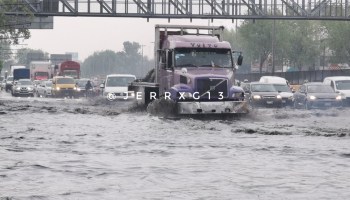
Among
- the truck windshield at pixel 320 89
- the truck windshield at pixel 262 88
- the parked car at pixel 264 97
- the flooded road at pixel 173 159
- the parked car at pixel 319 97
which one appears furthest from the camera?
the truck windshield at pixel 262 88

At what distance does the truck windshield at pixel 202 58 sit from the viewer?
28.1 m

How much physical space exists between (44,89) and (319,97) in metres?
31.3

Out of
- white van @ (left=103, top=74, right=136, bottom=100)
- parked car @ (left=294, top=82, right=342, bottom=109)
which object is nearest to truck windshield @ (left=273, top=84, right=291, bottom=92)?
parked car @ (left=294, top=82, right=342, bottom=109)

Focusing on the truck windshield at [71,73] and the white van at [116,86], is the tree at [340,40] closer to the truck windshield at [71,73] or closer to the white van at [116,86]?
the truck windshield at [71,73]

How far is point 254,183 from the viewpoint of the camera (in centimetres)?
1255

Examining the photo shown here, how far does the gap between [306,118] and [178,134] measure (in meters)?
10.8

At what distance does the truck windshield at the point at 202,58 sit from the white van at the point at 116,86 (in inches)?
565

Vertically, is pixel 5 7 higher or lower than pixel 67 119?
higher

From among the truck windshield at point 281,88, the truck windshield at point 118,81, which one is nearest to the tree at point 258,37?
the truck windshield at point 281,88

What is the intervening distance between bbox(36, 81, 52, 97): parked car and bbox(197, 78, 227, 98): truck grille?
Answer: 38724 mm

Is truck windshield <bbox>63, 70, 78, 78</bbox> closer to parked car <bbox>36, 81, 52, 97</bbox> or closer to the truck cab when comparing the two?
parked car <bbox>36, 81, 52, 97</bbox>

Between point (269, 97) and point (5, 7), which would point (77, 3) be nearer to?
point (5, 7)

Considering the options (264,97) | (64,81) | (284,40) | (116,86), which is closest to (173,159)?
(264,97)

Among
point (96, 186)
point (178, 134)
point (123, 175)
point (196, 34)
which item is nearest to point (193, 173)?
point (123, 175)
